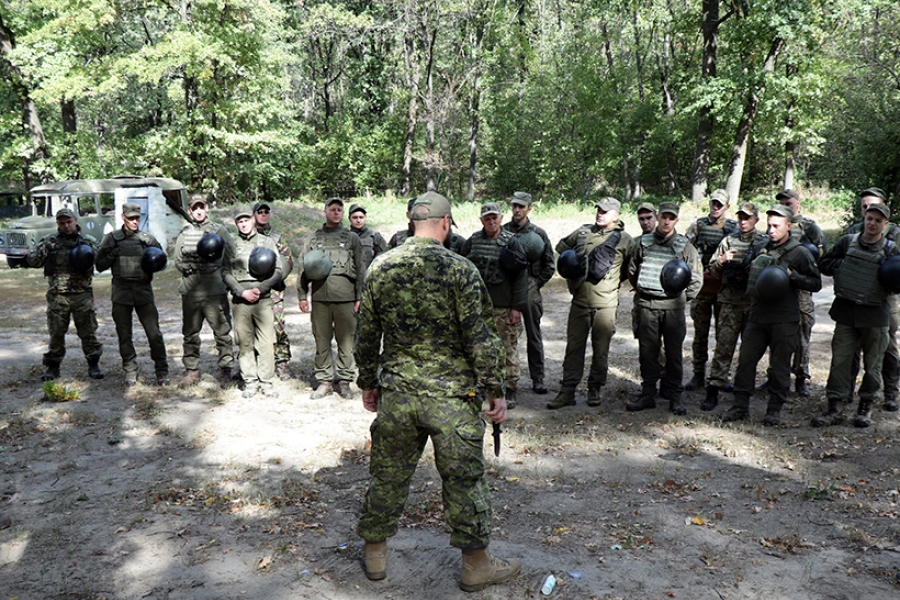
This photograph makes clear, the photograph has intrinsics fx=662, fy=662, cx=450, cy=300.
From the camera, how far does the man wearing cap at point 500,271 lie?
23.0 ft

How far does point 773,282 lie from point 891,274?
0.99 m

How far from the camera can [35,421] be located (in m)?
6.82

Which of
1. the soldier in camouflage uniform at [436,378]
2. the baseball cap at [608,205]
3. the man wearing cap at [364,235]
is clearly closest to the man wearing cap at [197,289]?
the man wearing cap at [364,235]

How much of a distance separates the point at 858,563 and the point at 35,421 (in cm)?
731

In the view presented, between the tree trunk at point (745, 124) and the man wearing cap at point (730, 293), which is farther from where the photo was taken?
the tree trunk at point (745, 124)

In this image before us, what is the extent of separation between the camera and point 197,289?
25.8 ft

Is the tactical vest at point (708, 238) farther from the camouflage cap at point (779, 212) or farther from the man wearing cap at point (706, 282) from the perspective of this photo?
the camouflage cap at point (779, 212)

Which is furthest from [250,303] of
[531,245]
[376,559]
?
[376,559]

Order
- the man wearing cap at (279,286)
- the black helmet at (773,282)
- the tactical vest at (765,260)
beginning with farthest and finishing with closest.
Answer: the man wearing cap at (279,286) < the tactical vest at (765,260) < the black helmet at (773,282)

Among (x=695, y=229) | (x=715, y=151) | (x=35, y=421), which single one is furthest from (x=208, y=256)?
(x=715, y=151)

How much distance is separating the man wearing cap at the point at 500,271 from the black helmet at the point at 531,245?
0.15 meters

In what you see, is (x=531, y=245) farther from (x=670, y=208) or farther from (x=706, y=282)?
(x=706, y=282)

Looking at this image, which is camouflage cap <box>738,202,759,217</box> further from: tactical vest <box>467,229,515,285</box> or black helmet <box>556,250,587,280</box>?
tactical vest <box>467,229,515,285</box>

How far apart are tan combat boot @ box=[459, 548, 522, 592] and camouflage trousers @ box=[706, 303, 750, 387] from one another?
4423 millimetres
